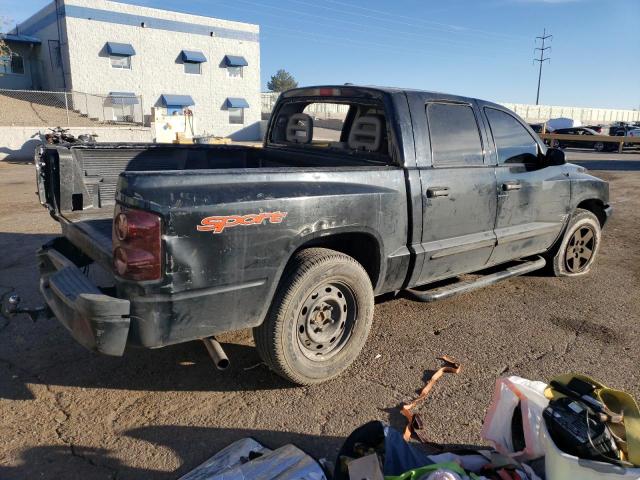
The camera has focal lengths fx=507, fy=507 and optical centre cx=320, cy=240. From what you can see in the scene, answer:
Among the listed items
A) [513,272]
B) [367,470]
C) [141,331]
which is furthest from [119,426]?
[513,272]

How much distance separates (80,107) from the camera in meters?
27.3

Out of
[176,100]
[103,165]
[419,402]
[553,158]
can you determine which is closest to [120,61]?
[176,100]

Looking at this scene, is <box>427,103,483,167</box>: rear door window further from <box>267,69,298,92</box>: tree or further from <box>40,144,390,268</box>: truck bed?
<box>267,69,298,92</box>: tree

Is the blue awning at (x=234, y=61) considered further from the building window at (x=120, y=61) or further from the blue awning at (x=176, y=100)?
the building window at (x=120, y=61)

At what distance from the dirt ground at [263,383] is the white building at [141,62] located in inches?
959

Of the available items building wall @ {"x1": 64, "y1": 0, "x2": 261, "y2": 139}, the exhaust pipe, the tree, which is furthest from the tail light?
the tree

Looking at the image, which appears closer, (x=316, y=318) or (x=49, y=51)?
(x=316, y=318)

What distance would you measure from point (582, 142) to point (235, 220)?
33.7 meters

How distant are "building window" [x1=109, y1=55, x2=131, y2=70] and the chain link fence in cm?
326

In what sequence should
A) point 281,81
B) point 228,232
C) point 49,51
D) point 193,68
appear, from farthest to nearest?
point 281,81 → point 193,68 → point 49,51 → point 228,232

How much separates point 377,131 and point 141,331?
2.39 meters

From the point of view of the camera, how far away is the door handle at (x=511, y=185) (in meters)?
4.41

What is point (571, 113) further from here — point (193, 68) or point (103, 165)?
point (103, 165)

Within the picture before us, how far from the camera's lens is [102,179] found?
14.6 ft
